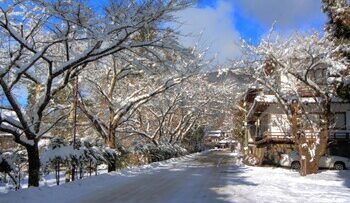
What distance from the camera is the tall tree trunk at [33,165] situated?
50.1 ft

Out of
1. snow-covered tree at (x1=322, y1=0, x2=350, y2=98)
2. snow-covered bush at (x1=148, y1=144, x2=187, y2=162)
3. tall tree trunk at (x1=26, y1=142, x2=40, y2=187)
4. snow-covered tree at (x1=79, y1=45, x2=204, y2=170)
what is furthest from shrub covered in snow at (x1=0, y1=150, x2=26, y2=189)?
snow-covered bush at (x1=148, y1=144, x2=187, y2=162)

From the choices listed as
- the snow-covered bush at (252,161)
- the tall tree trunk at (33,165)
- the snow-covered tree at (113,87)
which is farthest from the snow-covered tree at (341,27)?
the snow-covered bush at (252,161)

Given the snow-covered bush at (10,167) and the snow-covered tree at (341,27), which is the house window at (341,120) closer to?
the snow-covered tree at (341,27)

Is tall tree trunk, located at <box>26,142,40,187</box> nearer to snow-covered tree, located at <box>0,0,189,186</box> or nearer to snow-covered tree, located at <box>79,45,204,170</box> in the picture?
snow-covered tree, located at <box>0,0,189,186</box>

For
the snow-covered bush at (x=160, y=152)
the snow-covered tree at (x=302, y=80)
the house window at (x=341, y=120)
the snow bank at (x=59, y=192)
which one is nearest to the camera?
the snow bank at (x=59, y=192)

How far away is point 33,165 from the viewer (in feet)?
50.7

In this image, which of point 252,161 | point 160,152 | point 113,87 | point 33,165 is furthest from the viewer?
point 160,152

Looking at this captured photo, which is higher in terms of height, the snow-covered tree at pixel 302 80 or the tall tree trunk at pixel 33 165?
the snow-covered tree at pixel 302 80

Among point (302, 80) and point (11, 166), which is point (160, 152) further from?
point (11, 166)

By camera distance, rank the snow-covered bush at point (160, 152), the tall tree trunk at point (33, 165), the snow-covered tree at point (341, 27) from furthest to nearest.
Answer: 1. the snow-covered bush at point (160, 152)
2. the snow-covered tree at point (341, 27)
3. the tall tree trunk at point (33, 165)

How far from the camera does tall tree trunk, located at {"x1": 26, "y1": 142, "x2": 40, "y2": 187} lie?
50.1ft

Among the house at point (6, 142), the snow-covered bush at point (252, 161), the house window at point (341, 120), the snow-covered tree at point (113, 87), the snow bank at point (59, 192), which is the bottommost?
the snow-covered bush at point (252, 161)

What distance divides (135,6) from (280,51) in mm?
16740

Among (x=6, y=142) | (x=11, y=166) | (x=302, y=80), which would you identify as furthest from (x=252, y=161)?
(x=11, y=166)
